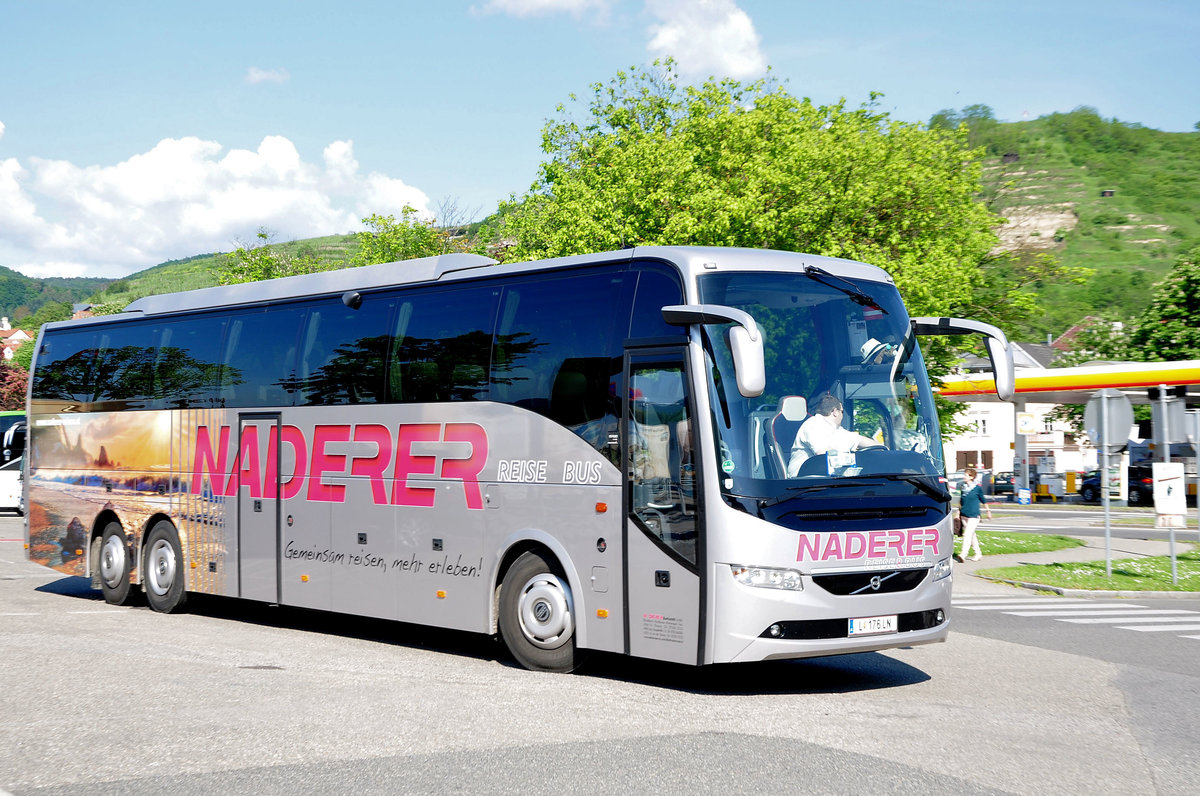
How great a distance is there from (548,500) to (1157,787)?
5.39 metres

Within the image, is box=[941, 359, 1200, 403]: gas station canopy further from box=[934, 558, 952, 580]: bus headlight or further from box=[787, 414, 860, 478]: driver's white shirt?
box=[787, 414, 860, 478]: driver's white shirt

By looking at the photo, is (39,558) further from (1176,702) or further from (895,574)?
(1176,702)

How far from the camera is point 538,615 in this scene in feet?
34.9

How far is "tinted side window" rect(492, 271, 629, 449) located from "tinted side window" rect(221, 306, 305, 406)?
3.44 meters

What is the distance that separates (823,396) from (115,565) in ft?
35.5

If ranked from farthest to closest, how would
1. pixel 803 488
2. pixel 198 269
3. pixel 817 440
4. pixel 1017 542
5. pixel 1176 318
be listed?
pixel 198 269 → pixel 1176 318 → pixel 1017 542 → pixel 817 440 → pixel 803 488

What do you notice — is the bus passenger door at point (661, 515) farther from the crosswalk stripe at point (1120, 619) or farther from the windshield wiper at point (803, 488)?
the crosswalk stripe at point (1120, 619)

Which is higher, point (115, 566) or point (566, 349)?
point (566, 349)

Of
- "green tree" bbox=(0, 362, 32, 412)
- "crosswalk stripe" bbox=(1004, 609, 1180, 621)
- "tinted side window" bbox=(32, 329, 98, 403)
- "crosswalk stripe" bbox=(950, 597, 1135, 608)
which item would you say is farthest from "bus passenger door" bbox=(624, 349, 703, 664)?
"green tree" bbox=(0, 362, 32, 412)

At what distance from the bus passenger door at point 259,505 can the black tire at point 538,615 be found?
3872mm

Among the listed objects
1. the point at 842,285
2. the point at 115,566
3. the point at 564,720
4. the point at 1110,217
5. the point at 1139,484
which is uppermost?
the point at 1110,217

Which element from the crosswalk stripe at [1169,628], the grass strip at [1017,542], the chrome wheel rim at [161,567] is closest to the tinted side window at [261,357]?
the chrome wheel rim at [161,567]

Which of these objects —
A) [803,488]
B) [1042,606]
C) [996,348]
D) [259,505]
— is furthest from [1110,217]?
[803,488]

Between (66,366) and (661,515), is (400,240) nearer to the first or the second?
(66,366)
